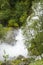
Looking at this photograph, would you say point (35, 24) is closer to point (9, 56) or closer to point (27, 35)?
point (27, 35)

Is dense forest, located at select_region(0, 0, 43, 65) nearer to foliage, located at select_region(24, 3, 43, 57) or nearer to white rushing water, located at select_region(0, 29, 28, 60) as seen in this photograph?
foliage, located at select_region(24, 3, 43, 57)

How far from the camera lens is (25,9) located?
20781mm

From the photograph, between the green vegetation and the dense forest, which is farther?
the green vegetation

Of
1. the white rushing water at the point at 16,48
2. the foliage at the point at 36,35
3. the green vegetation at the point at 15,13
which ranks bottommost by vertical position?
the foliage at the point at 36,35

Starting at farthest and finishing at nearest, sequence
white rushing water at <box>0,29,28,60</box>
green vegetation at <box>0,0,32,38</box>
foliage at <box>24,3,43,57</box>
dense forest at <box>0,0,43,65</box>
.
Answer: green vegetation at <box>0,0,32,38</box>, white rushing water at <box>0,29,28,60</box>, dense forest at <box>0,0,43,65</box>, foliage at <box>24,3,43,57</box>

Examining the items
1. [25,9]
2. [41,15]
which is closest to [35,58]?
[41,15]

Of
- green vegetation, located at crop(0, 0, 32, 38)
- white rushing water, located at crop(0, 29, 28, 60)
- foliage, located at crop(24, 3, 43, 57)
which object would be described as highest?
green vegetation, located at crop(0, 0, 32, 38)

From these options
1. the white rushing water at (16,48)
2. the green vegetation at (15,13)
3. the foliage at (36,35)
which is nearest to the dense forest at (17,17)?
the green vegetation at (15,13)

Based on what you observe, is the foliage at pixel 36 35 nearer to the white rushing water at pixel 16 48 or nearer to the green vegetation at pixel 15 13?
the white rushing water at pixel 16 48

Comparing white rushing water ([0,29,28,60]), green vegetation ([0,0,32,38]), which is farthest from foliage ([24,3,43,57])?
green vegetation ([0,0,32,38])

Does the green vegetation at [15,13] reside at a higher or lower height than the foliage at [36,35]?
higher

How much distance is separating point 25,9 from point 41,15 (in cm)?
769

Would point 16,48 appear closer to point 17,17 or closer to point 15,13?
point 17,17

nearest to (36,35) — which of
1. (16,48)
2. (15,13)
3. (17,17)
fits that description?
(16,48)
